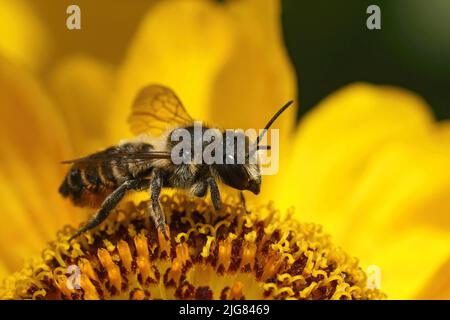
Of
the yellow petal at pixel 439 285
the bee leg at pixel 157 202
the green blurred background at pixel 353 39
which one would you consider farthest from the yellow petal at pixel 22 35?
the yellow petal at pixel 439 285

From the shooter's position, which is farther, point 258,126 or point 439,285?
point 258,126

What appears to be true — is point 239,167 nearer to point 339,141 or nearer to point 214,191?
point 214,191

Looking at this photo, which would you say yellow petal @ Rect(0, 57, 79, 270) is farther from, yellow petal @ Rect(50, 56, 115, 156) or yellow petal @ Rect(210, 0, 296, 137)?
yellow petal @ Rect(210, 0, 296, 137)

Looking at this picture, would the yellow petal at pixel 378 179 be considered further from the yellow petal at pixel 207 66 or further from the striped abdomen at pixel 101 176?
the striped abdomen at pixel 101 176

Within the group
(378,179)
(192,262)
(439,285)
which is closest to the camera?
(192,262)

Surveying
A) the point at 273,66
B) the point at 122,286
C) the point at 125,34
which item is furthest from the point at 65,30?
the point at 122,286

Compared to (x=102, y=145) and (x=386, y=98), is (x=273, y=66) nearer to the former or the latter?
(x=386, y=98)

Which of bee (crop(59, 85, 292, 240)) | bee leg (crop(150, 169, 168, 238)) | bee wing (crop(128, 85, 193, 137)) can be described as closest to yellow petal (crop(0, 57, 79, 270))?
bee wing (crop(128, 85, 193, 137))

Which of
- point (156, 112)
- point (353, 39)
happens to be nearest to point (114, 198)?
point (156, 112)
